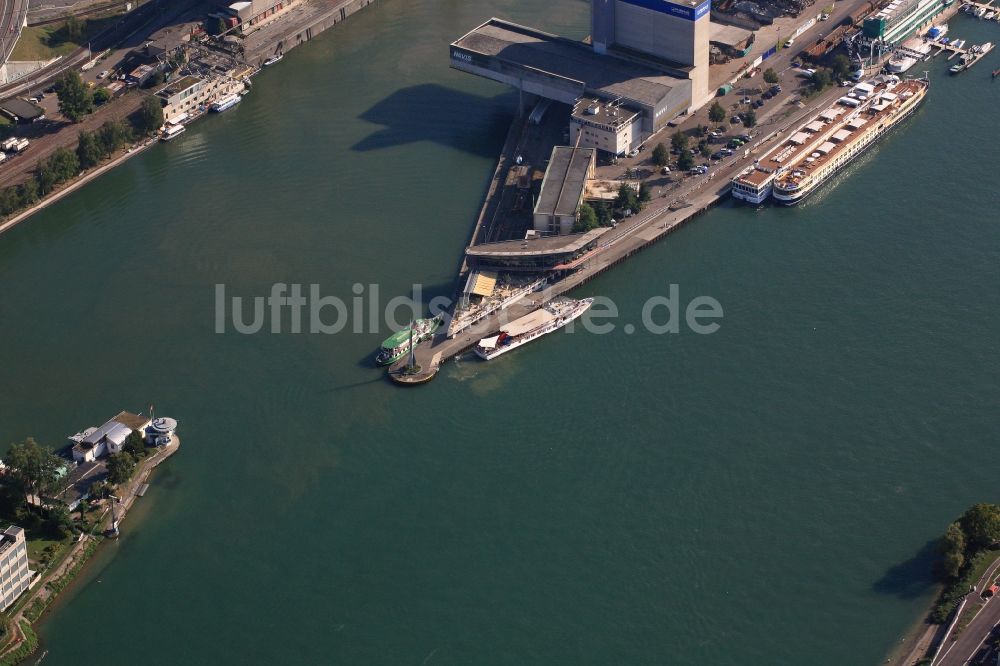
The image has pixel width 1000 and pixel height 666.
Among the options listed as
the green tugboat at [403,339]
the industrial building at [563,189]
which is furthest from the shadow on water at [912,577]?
the industrial building at [563,189]

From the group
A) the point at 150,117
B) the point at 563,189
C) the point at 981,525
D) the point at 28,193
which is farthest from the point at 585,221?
the point at 28,193

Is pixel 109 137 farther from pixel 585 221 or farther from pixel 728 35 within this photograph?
pixel 728 35

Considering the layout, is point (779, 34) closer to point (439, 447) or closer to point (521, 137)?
point (521, 137)

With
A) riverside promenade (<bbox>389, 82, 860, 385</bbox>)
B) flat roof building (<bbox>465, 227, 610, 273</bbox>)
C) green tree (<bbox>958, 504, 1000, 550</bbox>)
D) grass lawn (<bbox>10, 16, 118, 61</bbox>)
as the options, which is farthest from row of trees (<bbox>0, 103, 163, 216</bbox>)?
green tree (<bbox>958, 504, 1000, 550</bbox>)

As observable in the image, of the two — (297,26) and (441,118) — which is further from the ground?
(297,26)

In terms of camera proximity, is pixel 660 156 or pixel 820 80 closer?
pixel 660 156

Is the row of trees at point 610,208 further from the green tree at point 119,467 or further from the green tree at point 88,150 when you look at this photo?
the green tree at point 88,150

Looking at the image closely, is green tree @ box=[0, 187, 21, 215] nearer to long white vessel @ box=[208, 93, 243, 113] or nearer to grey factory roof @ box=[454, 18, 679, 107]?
long white vessel @ box=[208, 93, 243, 113]
